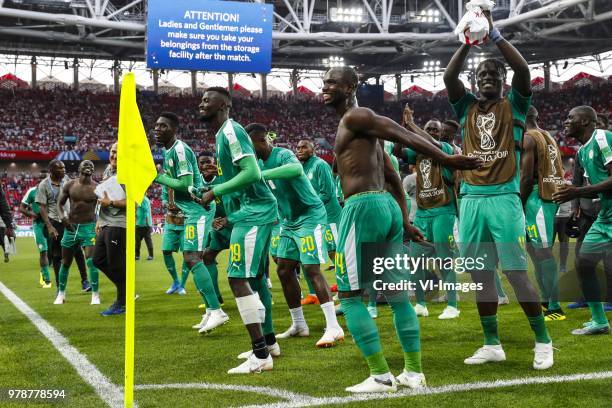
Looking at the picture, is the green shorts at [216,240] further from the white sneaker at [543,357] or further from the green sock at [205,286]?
the white sneaker at [543,357]

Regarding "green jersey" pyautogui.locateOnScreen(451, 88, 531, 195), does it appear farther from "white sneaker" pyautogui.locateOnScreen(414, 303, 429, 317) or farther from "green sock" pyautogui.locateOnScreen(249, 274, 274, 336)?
"white sneaker" pyautogui.locateOnScreen(414, 303, 429, 317)

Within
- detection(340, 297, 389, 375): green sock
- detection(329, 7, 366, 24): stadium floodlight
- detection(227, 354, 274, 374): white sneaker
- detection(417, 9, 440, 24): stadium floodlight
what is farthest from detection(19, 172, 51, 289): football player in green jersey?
detection(417, 9, 440, 24): stadium floodlight

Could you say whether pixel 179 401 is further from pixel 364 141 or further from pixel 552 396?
pixel 552 396

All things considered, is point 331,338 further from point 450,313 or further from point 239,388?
point 450,313

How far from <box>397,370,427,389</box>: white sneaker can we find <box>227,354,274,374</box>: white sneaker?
1118mm

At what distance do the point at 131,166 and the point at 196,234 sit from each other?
3746mm

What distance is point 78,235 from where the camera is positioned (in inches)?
363

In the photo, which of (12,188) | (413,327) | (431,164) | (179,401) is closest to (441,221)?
(431,164)

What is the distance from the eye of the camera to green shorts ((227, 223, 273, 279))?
4980mm

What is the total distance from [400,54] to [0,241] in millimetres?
36404

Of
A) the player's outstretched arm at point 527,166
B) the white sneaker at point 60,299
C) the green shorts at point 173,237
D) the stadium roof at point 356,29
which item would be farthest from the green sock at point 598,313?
the stadium roof at point 356,29

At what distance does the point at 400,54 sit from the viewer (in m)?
41.5

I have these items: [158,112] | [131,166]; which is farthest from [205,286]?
[158,112]

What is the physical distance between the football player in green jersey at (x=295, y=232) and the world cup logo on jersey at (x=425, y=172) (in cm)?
153
